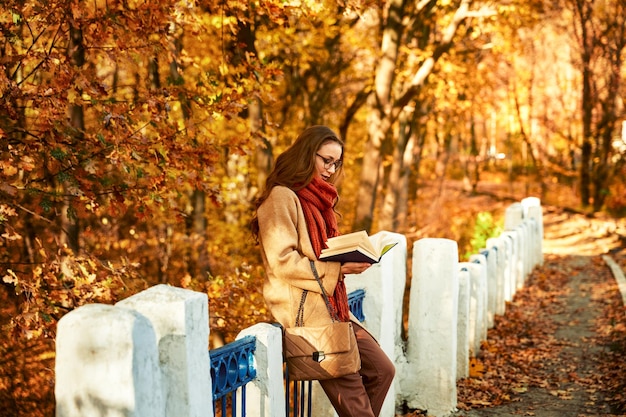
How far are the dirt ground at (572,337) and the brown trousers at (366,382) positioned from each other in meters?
2.62

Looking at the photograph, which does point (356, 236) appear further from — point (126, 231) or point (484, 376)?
point (126, 231)

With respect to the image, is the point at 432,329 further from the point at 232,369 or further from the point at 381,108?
the point at 381,108

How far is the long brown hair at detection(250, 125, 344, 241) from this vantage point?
Answer: 3881mm

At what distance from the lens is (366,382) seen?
162 inches

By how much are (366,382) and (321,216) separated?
0.92m

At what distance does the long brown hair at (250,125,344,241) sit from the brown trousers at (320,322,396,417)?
2.67 feet

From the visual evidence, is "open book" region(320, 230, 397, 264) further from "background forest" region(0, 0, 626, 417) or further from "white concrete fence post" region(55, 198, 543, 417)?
"background forest" region(0, 0, 626, 417)

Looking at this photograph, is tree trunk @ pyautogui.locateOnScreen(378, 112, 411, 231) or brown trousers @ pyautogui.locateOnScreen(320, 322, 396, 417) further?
tree trunk @ pyautogui.locateOnScreen(378, 112, 411, 231)

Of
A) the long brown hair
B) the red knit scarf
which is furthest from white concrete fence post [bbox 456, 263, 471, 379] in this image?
the long brown hair

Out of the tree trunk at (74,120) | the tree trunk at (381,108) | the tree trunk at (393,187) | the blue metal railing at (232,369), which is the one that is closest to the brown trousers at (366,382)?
the blue metal railing at (232,369)

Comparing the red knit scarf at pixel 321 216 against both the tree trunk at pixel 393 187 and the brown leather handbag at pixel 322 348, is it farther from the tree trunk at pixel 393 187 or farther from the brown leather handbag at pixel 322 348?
the tree trunk at pixel 393 187

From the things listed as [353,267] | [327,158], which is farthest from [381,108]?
[353,267]

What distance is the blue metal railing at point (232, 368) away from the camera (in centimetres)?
341

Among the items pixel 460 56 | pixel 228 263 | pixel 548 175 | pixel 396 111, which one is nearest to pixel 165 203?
pixel 396 111
